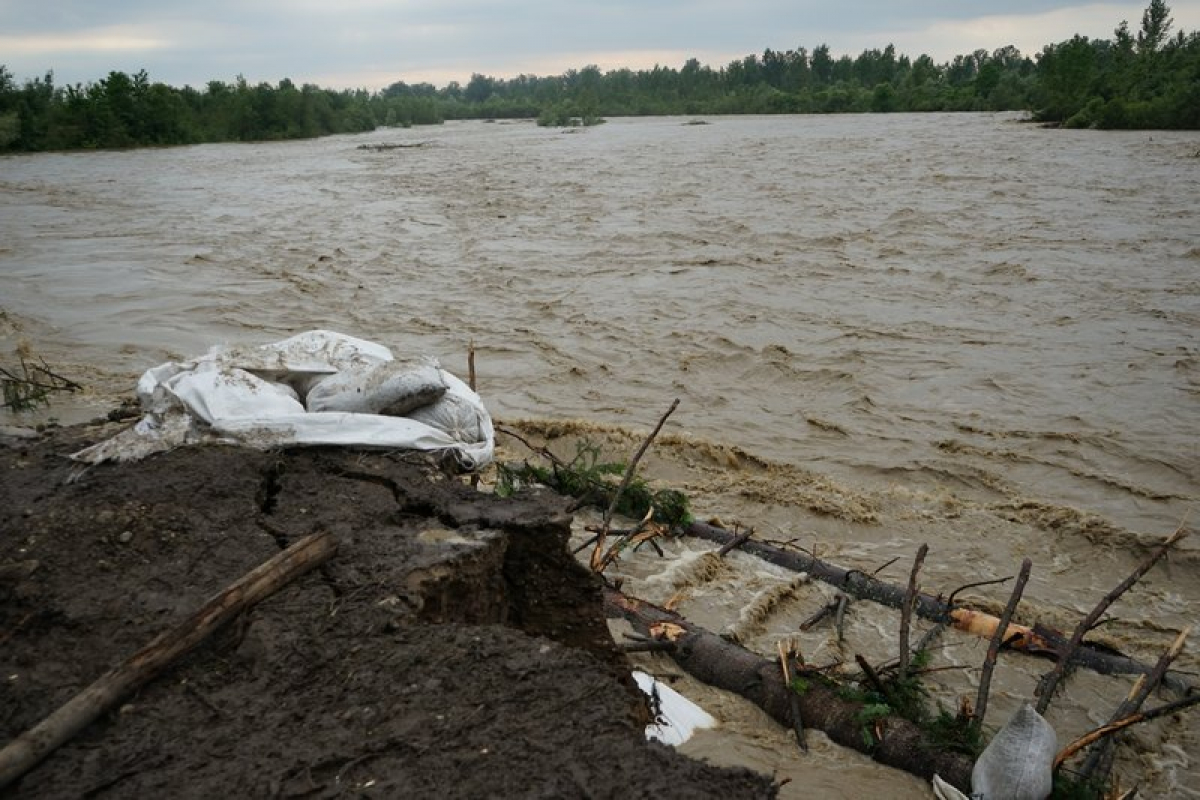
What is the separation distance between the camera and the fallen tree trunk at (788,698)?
10.3ft

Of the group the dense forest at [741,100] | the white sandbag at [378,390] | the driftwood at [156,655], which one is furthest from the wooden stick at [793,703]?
the dense forest at [741,100]

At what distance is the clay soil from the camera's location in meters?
1.85

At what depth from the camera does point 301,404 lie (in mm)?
4059

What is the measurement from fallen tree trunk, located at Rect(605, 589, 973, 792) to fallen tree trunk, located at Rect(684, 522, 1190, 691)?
0.93 metres

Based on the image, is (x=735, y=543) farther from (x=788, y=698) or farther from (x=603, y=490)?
(x=788, y=698)

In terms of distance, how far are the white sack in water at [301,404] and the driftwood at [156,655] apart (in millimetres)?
1084

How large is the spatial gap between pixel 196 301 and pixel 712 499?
7402mm

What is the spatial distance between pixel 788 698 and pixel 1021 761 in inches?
33.7

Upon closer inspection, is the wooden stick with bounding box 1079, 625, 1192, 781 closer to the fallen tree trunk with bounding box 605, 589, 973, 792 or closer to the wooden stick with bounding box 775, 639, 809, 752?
the fallen tree trunk with bounding box 605, 589, 973, 792

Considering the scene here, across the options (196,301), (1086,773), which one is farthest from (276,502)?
(196,301)

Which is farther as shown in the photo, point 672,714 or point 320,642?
point 672,714

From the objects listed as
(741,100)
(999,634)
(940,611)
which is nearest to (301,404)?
(999,634)

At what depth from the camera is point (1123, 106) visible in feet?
94.5

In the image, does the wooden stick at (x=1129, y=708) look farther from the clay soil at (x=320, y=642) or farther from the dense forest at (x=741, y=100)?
the dense forest at (x=741, y=100)
